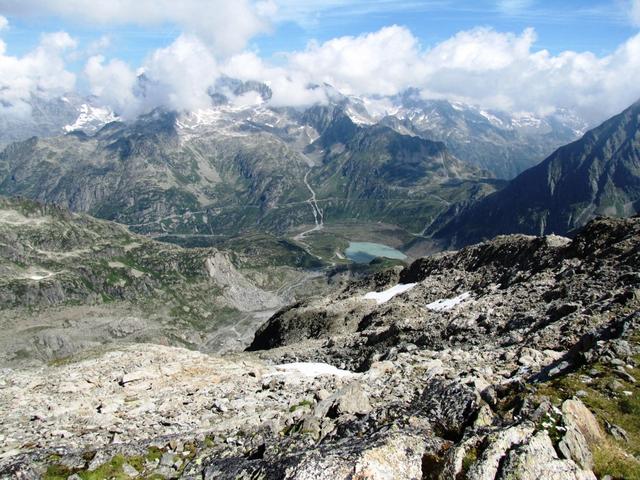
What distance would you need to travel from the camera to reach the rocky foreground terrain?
57.2ft

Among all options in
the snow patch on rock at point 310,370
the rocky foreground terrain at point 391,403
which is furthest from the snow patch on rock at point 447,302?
the snow patch on rock at point 310,370

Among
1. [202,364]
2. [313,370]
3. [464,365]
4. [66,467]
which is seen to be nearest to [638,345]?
[464,365]

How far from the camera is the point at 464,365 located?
105 ft

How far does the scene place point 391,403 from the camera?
2492cm

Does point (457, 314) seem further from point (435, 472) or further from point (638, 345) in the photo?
point (435, 472)

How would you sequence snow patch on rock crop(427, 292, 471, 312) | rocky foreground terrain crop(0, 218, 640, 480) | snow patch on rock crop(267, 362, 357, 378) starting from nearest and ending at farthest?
rocky foreground terrain crop(0, 218, 640, 480), snow patch on rock crop(267, 362, 357, 378), snow patch on rock crop(427, 292, 471, 312)

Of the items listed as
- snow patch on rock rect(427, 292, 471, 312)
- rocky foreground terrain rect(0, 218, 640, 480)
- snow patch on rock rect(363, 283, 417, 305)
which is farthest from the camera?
snow patch on rock rect(363, 283, 417, 305)

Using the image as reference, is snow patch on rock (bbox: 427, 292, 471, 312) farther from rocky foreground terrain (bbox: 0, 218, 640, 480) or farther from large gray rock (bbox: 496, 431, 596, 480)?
large gray rock (bbox: 496, 431, 596, 480)

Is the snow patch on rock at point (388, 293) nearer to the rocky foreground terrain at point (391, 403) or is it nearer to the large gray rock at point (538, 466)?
the rocky foreground terrain at point (391, 403)

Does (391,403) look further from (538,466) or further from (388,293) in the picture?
(388,293)

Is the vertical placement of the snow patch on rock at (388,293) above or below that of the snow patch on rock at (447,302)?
below

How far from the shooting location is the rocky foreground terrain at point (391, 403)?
17.4 meters

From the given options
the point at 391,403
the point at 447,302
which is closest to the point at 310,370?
the point at 391,403

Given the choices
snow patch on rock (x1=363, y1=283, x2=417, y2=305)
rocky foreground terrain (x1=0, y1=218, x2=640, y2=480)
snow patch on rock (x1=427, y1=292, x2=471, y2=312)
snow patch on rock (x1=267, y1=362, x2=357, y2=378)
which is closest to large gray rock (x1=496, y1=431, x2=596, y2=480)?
rocky foreground terrain (x1=0, y1=218, x2=640, y2=480)
